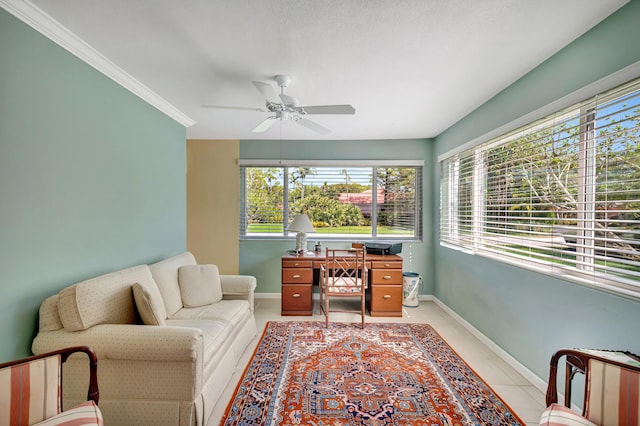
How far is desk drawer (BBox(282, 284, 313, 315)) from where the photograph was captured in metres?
3.67

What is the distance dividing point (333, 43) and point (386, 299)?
9.82ft

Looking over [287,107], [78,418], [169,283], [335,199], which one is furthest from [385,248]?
[78,418]

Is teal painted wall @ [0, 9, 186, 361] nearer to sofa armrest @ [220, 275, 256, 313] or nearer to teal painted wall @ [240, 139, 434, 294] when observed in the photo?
sofa armrest @ [220, 275, 256, 313]

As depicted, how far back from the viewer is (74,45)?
74.5 inches

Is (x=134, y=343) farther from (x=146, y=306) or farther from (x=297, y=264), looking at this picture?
(x=297, y=264)

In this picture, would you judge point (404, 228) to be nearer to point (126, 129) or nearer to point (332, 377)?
point (332, 377)

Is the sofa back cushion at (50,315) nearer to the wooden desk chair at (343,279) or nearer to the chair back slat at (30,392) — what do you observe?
the chair back slat at (30,392)

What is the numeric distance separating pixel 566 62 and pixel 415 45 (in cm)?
104

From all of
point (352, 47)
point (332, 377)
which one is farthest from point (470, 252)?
point (352, 47)

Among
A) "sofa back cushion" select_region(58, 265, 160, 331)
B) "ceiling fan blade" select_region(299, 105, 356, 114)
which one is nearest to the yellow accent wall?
"sofa back cushion" select_region(58, 265, 160, 331)

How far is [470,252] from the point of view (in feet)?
10.6

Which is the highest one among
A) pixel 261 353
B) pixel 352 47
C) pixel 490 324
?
pixel 352 47

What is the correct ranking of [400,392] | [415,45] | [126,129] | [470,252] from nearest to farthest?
[415,45]
[400,392]
[126,129]
[470,252]

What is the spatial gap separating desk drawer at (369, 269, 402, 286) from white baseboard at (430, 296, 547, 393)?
2.71ft
